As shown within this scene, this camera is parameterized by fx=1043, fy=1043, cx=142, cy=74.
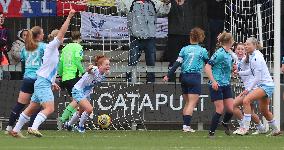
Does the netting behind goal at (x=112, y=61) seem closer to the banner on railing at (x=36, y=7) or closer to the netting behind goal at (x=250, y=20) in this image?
the banner on railing at (x=36, y=7)

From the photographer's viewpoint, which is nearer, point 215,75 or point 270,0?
point 215,75

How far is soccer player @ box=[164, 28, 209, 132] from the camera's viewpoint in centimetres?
2109

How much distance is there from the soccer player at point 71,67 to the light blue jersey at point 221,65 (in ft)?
12.0

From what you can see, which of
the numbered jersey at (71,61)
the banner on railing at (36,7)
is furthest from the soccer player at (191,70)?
the banner on railing at (36,7)

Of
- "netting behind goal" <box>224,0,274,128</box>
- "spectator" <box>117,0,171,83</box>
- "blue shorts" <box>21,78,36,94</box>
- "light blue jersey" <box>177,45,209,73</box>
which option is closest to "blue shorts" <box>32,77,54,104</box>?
"blue shorts" <box>21,78,36,94</box>

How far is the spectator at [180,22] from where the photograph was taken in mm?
24203

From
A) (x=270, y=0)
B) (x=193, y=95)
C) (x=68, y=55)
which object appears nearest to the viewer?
(x=193, y=95)

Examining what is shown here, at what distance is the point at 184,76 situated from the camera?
21328 millimetres

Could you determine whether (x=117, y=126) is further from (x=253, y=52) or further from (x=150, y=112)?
(x=253, y=52)

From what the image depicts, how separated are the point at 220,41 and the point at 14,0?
669 cm

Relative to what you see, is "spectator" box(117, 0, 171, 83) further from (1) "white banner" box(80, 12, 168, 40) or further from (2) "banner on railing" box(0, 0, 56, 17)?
(2) "banner on railing" box(0, 0, 56, 17)

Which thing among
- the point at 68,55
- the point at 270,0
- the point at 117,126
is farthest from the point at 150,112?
the point at 270,0

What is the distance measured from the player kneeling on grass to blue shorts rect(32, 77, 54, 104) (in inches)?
96.7

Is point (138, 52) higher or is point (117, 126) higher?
point (138, 52)
